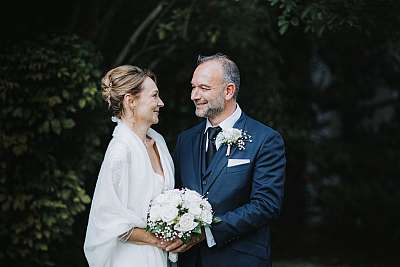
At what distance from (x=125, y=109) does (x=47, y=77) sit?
6.54 ft

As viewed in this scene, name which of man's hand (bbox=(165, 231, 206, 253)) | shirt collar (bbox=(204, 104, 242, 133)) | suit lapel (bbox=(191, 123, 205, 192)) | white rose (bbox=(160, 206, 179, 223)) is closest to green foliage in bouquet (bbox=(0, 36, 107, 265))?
suit lapel (bbox=(191, 123, 205, 192))

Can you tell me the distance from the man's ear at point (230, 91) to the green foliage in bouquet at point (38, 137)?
1967 mm

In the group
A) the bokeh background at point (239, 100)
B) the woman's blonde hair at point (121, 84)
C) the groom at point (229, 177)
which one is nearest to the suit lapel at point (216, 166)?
the groom at point (229, 177)

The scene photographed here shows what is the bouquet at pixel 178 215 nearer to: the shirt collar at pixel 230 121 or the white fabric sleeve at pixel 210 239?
the white fabric sleeve at pixel 210 239

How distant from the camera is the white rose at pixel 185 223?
366cm

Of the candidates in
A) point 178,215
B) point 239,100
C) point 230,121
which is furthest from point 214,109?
point 239,100

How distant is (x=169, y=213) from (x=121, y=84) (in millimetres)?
805

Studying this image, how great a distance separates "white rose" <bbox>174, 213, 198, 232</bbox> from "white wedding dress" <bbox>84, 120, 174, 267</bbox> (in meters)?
0.26

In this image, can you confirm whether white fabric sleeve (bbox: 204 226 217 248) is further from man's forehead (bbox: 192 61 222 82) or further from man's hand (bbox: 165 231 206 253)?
man's forehead (bbox: 192 61 222 82)

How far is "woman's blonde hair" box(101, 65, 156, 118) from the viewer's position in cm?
397

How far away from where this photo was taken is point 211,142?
4184 millimetres

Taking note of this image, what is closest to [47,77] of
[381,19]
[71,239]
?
[71,239]

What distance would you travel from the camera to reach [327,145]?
9.91m

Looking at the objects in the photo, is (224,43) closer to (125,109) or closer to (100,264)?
(125,109)
